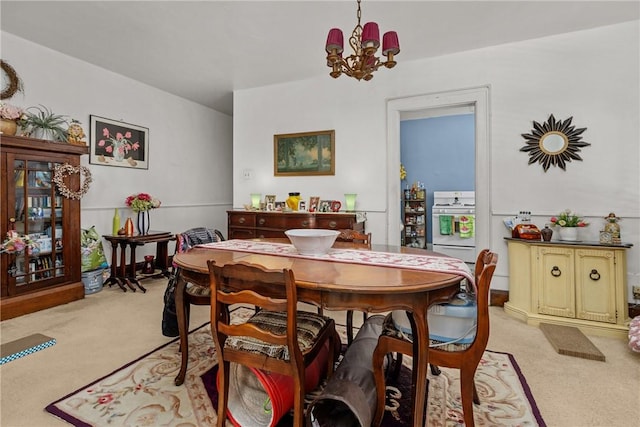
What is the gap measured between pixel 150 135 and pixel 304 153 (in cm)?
241

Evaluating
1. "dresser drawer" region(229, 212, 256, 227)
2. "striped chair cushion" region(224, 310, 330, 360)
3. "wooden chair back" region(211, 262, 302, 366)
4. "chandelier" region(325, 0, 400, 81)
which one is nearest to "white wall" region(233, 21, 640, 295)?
"dresser drawer" region(229, 212, 256, 227)

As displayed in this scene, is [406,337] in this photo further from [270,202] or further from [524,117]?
[270,202]

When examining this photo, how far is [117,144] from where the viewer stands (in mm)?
4285

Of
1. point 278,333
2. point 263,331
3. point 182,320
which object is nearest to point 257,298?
point 263,331

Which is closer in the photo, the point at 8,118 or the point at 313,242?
the point at 313,242

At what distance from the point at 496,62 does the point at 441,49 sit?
61 cm

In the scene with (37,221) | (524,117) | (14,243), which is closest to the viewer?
(14,243)

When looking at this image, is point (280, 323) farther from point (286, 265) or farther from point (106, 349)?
point (106, 349)

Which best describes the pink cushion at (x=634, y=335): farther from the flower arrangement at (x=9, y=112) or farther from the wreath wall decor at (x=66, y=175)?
the flower arrangement at (x=9, y=112)

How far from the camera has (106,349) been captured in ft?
7.67

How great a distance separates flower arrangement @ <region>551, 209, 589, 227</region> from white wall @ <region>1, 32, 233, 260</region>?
518cm

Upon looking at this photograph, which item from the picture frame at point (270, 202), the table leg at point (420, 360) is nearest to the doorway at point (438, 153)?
the picture frame at point (270, 202)

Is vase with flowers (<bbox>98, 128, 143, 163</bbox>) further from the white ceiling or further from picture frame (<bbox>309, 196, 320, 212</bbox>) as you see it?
picture frame (<bbox>309, 196, 320, 212</bbox>)

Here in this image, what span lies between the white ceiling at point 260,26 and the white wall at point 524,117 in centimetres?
22
